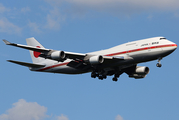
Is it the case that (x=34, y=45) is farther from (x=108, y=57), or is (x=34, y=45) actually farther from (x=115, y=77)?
(x=108, y=57)

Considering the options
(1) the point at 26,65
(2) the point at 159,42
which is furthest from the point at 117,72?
(1) the point at 26,65

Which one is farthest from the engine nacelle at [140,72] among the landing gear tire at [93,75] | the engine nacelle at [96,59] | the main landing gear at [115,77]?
the engine nacelle at [96,59]

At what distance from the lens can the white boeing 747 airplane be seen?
45062 mm

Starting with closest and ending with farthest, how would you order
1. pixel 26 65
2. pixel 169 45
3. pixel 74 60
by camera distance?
pixel 169 45
pixel 74 60
pixel 26 65

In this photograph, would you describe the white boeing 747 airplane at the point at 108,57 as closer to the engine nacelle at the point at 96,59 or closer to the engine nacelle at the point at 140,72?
the engine nacelle at the point at 96,59

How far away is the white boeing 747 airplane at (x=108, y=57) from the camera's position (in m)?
45.1

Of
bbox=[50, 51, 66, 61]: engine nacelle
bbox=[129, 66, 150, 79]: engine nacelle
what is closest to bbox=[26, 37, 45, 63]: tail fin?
bbox=[50, 51, 66, 61]: engine nacelle

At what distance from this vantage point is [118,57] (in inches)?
1842

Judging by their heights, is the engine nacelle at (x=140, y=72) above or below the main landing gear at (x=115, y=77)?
above

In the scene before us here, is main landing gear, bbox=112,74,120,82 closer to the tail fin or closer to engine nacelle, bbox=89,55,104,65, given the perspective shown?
engine nacelle, bbox=89,55,104,65

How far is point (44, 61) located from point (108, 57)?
559 inches

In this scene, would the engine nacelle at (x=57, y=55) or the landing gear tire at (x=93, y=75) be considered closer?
the engine nacelle at (x=57, y=55)

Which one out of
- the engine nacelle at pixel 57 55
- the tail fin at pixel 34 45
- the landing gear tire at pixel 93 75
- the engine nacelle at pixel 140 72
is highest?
the tail fin at pixel 34 45

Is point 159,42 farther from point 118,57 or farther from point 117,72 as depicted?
point 117,72
